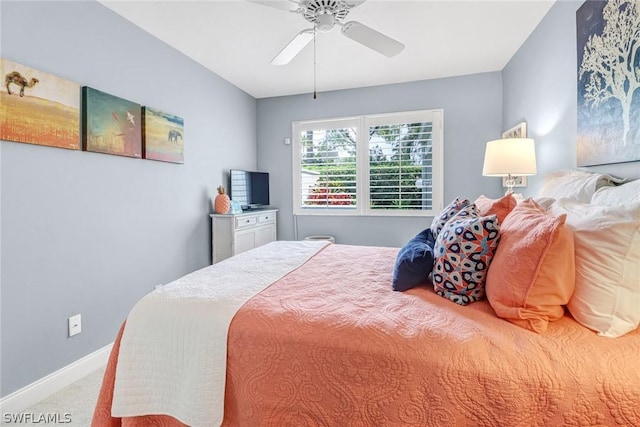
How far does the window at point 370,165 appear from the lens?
12.3 ft

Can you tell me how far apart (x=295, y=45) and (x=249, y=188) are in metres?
2.19

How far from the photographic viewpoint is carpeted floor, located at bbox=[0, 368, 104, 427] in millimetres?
1652

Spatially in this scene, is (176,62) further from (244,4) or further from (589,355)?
(589,355)

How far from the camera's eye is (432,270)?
1410 millimetres

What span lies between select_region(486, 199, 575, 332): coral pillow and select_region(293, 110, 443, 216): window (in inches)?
109

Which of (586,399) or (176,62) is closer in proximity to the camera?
(586,399)

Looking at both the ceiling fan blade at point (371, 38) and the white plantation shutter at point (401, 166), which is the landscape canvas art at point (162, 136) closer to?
the ceiling fan blade at point (371, 38)

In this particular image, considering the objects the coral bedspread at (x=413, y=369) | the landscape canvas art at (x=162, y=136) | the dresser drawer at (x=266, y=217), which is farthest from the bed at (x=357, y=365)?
the dresser drawer at (x=266, y=217)

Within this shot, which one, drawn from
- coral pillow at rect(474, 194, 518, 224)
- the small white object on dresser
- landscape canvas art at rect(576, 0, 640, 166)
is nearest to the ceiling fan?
landscape canvas art at rect(576, 0, 640, 166)

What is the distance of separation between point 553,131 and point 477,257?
5.64 ft

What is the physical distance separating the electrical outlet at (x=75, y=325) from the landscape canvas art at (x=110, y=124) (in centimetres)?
112

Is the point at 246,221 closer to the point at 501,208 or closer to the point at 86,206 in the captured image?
the point at 86,206

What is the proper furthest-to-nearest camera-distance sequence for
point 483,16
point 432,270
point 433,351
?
point 483,16 → point 432,270 → point 433,351

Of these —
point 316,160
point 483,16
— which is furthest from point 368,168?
point 483,16
